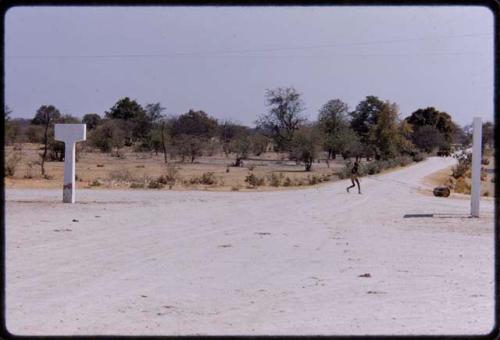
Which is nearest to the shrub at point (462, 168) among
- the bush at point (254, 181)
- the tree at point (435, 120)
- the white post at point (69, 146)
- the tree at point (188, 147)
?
the bush at point (254, 181)

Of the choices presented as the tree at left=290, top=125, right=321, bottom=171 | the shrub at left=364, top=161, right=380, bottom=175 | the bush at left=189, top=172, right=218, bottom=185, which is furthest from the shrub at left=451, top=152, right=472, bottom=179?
the bush at left=189, top=172, right=218, bottom=185

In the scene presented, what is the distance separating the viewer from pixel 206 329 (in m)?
7.82

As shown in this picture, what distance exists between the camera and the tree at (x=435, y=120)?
4567 inches

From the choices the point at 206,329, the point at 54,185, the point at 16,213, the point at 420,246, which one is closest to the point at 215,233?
the point at 420,246

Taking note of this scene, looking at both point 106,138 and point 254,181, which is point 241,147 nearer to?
point 106,138

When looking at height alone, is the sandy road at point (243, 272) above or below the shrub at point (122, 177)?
below

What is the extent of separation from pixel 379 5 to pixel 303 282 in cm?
478

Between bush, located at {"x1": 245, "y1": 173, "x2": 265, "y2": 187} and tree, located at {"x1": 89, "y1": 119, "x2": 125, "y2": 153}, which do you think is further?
tree, located at {"x1": 89, "y1": 119, "x2": 125, "y2": 153}

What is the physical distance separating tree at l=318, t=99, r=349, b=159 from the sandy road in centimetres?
4900

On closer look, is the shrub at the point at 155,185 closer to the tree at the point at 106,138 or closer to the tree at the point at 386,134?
the tree at the point at 106,138

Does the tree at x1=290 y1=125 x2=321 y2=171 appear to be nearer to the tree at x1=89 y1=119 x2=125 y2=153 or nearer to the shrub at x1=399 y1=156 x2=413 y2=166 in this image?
the shrub at x1=399 y1=156 x2=413 y2=166

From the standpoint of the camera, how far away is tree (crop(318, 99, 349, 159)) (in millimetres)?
71938

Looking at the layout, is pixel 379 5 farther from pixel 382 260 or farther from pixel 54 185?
pixel 54 185

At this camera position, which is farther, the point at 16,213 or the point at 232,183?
the point at 232,183
